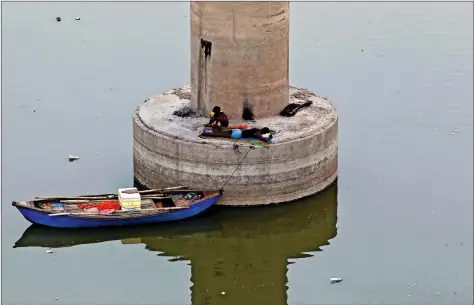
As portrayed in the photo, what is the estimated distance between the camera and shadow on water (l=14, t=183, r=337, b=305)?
26656mm

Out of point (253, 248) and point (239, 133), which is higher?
point (239, 133)

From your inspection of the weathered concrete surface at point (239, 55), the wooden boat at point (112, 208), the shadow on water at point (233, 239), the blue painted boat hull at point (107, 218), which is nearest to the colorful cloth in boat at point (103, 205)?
the wooden boat at point (112, 208)

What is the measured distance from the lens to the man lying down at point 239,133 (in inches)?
1105

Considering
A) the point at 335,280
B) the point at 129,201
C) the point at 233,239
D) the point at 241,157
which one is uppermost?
the point at 241,157

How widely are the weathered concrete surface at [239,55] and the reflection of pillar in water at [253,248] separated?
8.13 ft

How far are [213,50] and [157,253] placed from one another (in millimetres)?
4761

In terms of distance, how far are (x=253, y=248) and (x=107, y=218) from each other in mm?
3213

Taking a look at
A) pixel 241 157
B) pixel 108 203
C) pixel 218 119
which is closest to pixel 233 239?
pixel 241 157

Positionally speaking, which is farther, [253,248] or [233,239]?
[233,239]

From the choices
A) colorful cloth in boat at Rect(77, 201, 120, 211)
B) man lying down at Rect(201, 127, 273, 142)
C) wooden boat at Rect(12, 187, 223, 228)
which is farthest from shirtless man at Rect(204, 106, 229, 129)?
colorful cloth in boat at Rect(77, 201, 120, 211)

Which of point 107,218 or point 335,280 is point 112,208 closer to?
point 107,218

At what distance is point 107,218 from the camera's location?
2730 centimetres

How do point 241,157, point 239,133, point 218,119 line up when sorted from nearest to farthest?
point 241,157 → point 239,133 → point 218,119

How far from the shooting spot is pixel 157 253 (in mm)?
27453
